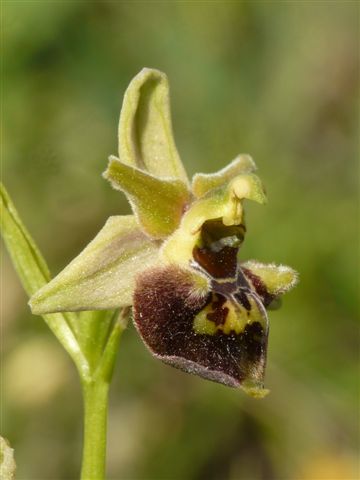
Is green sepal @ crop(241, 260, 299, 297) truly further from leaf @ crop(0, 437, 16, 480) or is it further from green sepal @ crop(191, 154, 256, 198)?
leaf @ crop(0, 437, 16, 480)

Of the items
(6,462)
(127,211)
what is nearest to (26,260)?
(6,462)

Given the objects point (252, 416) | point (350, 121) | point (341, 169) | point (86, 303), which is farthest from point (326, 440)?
point (86, 303)

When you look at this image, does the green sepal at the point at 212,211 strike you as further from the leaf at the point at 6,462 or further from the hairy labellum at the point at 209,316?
the leaf at the point at 6,462

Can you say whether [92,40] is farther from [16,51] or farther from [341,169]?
[341,169]

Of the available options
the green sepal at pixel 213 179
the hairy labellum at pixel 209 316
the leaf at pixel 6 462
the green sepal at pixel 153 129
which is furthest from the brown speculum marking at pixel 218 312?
the leaf at pixel 6 462

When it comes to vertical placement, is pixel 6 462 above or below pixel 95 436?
above

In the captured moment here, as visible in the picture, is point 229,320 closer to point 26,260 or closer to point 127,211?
point 26,260

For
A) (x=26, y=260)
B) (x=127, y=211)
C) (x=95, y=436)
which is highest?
(x=26, y=260)

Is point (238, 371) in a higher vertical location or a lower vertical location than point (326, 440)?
higher
